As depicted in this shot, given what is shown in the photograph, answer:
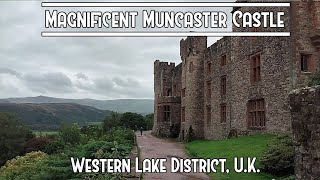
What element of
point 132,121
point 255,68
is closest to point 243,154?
point 255,68

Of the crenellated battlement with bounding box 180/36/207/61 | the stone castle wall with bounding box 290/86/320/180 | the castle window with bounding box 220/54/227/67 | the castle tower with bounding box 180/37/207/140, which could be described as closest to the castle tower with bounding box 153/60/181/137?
the castle tower with bounding box 180/37/207/140

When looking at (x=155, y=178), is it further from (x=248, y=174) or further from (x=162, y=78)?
(x=162, y=78)

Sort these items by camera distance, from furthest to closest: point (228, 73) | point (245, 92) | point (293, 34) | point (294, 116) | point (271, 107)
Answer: point (228, 73) → point (245, 92) → point (271, 107) → point (293, 34) → point (294, 116)

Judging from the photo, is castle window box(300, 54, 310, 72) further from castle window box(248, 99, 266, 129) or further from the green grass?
the green grass

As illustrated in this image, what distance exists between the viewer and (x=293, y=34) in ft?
69.7

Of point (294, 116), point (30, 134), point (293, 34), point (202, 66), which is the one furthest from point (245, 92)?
point (30, 134)

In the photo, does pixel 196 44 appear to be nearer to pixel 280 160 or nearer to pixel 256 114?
pixel 256 114

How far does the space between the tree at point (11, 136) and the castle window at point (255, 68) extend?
56.4 metres

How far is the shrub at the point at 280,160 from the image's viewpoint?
1377cm

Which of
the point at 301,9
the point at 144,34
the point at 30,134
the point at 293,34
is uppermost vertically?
the point at 301,9

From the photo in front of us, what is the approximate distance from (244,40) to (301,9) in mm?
5862

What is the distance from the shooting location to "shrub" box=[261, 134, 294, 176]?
45.2 ft

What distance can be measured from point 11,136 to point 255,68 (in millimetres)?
61317

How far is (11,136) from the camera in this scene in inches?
2982
